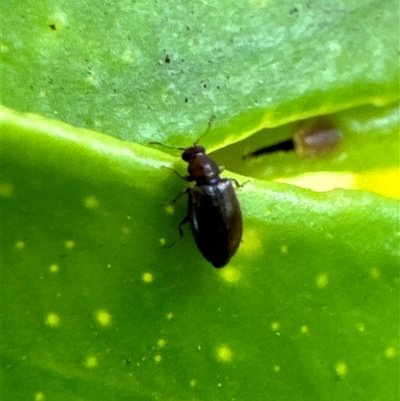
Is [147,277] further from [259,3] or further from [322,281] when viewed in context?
[259,3]

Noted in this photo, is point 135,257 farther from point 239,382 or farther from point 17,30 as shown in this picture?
point 17,30

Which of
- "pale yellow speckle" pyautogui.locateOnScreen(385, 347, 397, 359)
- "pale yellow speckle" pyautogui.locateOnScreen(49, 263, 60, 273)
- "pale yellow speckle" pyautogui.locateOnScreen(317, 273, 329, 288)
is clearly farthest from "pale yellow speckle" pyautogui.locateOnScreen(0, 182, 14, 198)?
"pale yellow speckle" pyautogui.locateOnScreen(385, 347, 397, 359)

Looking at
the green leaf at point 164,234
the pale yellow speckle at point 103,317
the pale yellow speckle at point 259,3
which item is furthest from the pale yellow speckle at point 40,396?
the pale yellow speckle at point 259,3

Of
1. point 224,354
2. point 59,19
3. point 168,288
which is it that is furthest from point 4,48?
point 224,354

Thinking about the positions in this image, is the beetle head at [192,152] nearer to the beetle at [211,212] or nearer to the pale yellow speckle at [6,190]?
the beetle at [211,212]

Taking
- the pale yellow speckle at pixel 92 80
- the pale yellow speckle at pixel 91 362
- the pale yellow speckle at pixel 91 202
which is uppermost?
the pale yellow speckle at pixel 92 80

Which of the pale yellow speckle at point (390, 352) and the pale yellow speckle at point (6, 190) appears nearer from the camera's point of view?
the pale yellow speckle at point (6, 190)

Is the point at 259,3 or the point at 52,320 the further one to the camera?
the point at 259,3
